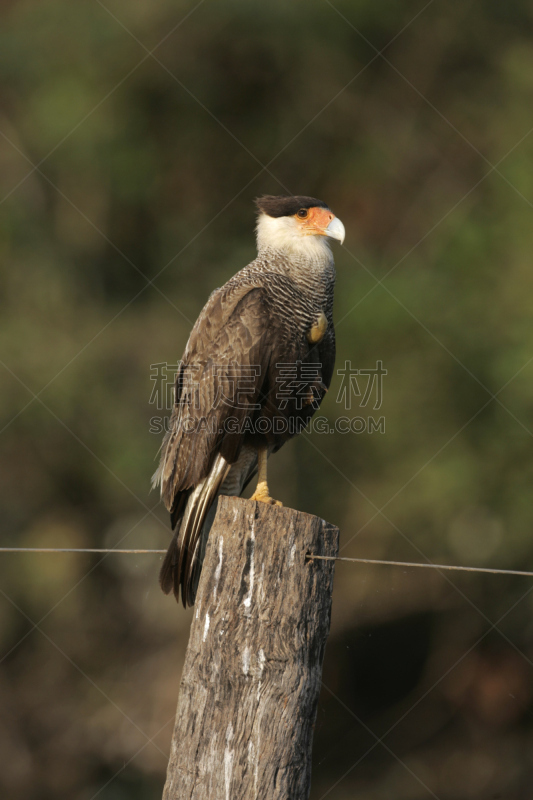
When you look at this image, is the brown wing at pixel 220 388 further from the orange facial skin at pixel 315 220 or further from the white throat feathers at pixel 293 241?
the orange facial skin at pixel 315 220

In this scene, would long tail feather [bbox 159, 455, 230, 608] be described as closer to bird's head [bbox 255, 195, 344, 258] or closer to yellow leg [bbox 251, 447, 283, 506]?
yellow leg [bbox 251, 447, 283, 506]

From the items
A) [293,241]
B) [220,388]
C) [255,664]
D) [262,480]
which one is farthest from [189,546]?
[293,241]

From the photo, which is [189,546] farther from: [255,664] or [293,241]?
[293,241]

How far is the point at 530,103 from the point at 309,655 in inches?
258

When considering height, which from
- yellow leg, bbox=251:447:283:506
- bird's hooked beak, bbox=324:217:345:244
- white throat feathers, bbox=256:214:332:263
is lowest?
yellow leg, bbox=251:447:283:506

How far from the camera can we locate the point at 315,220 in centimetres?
371

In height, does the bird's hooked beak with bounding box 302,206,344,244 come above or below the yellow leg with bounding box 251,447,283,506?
above

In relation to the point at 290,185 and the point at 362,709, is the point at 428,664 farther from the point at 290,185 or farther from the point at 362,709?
the point at 290,185

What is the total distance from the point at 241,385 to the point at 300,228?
3.15ft

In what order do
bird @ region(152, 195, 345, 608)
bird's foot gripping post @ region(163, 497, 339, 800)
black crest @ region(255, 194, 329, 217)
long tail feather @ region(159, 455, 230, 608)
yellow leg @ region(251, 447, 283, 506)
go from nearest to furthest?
bird's foot gripping post @ region(163, 497, 339, 800), long tail feather @ region(159, 455, 230, 608), bird @ region(152, 195, 345, 608), yellow leg @ region(251, 447, 283, 506), black crest @ region(255, 194, 329, 217)

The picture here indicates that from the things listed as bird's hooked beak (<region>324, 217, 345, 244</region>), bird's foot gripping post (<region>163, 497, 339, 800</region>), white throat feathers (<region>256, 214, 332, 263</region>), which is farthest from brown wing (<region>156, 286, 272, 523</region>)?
bird's foot gripping post (<region>163, 497, 339, 800</region>)

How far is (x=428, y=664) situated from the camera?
730cm

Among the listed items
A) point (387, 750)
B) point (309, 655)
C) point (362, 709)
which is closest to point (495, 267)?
point (362, 709)

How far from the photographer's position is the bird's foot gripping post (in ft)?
6.77
